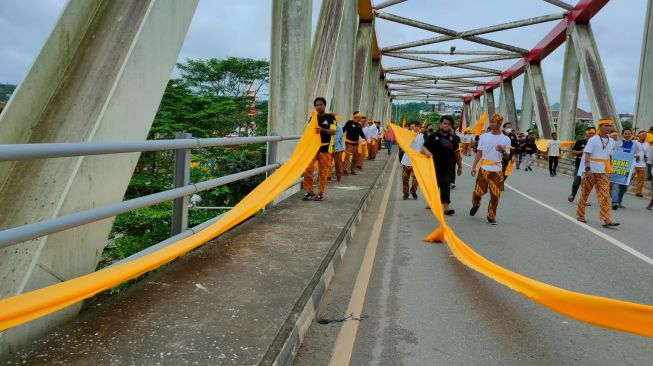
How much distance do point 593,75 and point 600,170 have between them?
45.2 ft

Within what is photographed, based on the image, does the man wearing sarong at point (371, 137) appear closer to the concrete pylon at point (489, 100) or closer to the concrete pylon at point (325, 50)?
the concrete pylon at point (325, 50)

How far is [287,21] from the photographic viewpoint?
928 centimetres

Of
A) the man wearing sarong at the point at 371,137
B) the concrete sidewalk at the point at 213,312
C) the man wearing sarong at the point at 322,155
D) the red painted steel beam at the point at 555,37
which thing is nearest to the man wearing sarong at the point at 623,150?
the man wearing sarong at the point at 322,155

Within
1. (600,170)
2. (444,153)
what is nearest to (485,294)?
(444,153)

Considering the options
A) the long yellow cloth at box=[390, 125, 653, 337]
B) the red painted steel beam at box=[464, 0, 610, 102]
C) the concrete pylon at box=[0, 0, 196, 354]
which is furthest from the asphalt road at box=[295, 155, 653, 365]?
the red painted steel beam at box=[464, 0, 610, 102]

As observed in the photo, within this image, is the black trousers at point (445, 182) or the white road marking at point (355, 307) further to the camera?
the black trousers at point (445, 182)

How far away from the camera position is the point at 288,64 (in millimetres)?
9398

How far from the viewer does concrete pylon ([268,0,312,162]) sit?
30.3ft

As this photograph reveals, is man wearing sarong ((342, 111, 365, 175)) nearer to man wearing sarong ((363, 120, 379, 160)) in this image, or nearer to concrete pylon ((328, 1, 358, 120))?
concrete pylon ((328, 1, 358, 120))

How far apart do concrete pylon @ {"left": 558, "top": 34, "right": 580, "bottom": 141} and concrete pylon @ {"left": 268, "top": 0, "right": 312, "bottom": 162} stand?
17917 mm

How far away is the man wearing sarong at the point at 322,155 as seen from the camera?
7970 millimetres

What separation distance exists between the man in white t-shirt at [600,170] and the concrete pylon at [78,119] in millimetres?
7115

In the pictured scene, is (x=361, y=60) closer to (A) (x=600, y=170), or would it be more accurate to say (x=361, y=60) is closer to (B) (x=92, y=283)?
(A) (x=600, y=170)

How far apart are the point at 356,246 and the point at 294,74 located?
4.70 meters
